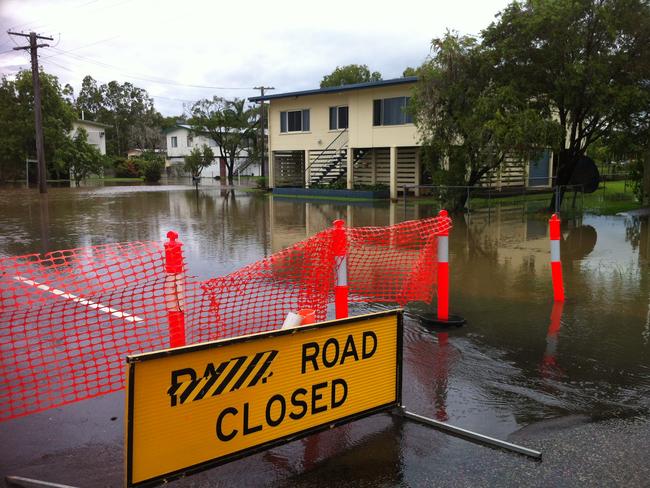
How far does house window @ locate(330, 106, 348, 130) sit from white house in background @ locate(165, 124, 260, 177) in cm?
2596

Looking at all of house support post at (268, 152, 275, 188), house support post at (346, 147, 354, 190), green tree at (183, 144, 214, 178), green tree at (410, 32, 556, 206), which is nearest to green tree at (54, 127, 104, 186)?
green tree at (183, 144, 214, 178)

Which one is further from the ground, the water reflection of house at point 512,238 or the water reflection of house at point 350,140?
the water reflection of house at point 350,140

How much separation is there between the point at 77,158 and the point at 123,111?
5835cm

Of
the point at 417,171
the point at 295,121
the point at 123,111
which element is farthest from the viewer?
the point at 123,111

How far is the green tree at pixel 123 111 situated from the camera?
99.9m

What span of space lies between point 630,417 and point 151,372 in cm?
352

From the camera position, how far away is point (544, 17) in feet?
59.9

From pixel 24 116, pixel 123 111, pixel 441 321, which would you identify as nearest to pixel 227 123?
pixel 24 116

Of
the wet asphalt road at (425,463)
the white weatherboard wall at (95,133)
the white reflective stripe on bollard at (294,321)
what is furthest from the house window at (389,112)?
the white weatherboard wall at (95,133)

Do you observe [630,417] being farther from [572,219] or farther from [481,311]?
[572,219]

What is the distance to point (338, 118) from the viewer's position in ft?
112

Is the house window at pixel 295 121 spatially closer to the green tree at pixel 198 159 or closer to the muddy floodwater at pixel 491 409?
the green tree at pixel 198 159

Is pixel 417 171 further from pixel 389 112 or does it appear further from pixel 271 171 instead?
pixel 271 171

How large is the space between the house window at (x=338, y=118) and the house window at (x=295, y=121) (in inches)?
77.4
